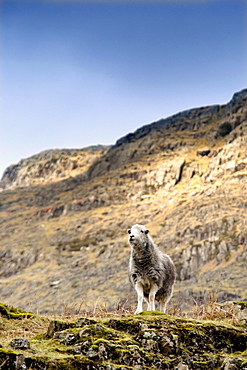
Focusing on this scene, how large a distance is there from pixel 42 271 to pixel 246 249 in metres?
75.0

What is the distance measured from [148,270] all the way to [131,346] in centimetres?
527

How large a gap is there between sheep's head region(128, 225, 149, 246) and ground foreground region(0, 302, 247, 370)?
461 centimetres

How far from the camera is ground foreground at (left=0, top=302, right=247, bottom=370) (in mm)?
5570

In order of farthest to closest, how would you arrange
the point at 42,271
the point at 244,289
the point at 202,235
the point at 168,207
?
1. the point at 168,207
2. the point at 42,271
3. the point at 202,235
4. the point at 244,289

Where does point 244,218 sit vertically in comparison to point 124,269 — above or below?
above

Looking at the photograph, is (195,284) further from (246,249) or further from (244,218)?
(244,218)

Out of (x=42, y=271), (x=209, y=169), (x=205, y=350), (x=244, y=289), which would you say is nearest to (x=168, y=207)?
(x=209, y=169)

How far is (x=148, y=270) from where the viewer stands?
1131 cm

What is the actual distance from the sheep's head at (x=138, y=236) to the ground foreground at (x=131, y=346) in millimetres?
4611

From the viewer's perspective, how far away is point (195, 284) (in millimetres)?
107625

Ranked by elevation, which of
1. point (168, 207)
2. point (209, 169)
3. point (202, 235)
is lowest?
point (202, 235)

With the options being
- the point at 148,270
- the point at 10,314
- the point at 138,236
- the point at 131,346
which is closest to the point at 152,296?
the point at 148,270

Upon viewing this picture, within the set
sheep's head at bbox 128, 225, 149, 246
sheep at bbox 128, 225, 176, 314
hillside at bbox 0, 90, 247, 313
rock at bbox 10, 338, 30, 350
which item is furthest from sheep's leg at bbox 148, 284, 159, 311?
hillside at bbox 0, 90, 247, 313

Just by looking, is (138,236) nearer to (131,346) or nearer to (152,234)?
(131,346)
